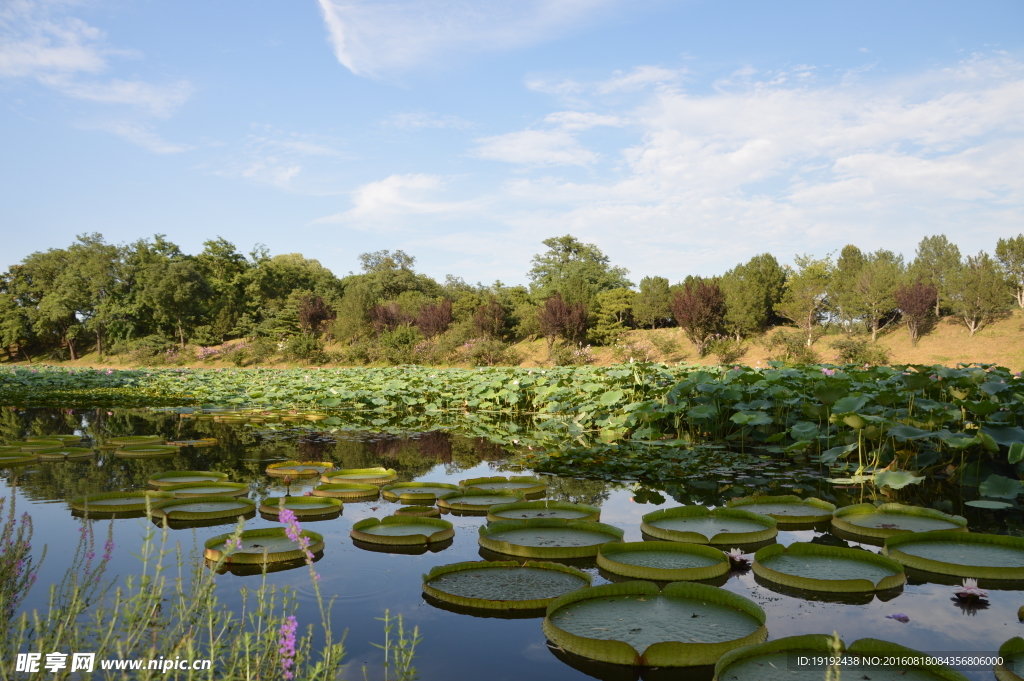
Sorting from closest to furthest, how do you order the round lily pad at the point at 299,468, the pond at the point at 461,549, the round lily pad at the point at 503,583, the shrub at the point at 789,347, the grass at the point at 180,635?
1. the grass at the point at 180,635
2. the pond at the point at 461,549
3. the round lily pad at the point at 503,583
4. the round lily pad at the point at 299,468
5. the shrub at the point at 789,347

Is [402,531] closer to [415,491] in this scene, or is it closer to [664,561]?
[415,491]

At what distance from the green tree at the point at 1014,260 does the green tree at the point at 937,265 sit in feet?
6.12

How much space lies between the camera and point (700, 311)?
2553 centimetres

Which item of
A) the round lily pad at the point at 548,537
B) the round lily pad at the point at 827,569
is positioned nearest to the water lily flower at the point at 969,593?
the round lily pad at the point at 827,569

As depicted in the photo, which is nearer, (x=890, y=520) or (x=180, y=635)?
(x=180, y=635)

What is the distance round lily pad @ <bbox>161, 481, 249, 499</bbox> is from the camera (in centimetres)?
456

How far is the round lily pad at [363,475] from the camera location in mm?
5271

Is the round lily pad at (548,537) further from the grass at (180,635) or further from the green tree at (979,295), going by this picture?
the green tree at (979,295)

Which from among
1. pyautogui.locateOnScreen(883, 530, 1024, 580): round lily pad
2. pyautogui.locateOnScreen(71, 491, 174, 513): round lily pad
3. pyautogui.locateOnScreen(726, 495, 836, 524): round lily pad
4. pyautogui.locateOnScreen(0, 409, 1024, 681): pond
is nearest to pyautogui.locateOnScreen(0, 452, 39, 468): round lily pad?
pyautogui.locateOnScreen(0, 409, 1024, 681): pond

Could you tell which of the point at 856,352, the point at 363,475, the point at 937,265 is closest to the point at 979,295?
the point at 856,352

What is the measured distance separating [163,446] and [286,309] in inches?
1178

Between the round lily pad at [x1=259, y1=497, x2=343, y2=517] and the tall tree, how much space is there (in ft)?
75.6

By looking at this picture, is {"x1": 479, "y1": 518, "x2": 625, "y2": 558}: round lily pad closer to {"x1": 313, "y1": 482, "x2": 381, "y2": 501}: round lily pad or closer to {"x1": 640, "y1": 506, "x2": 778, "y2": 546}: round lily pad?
{"x1": 640, "y1": 506, "x2": 778, "y2": 546}: round lily pad

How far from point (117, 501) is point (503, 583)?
3.01 meters
